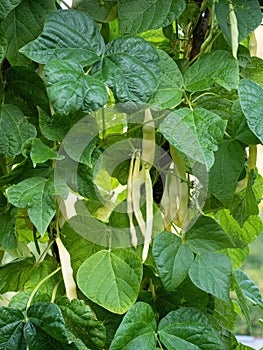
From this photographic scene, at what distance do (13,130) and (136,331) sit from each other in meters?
0.24

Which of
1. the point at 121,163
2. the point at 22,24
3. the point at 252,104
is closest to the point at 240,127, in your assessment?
the point at 252,104

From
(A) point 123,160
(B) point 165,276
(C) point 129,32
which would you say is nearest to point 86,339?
(B) point 165,276

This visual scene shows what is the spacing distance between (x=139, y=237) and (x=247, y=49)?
25 centimetres

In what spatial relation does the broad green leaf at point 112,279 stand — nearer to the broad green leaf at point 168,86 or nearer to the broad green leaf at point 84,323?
the broad green leaf at point 84,323

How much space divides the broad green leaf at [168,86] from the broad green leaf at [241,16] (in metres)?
0.07

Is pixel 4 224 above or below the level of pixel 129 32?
below

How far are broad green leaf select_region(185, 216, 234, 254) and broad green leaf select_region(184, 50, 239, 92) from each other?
0.51ft

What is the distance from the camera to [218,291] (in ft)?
2.07

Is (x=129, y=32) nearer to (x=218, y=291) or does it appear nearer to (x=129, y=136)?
(x=129, y=136)

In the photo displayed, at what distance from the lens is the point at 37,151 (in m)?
0.59

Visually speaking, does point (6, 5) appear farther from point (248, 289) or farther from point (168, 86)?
point (248, 289)

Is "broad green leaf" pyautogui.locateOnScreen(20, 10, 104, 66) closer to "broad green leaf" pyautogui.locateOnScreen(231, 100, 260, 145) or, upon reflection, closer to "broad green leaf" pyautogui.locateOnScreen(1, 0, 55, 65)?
"broad green leaf" pyautogui.locateOnScreen(1, 0, 55, 65)

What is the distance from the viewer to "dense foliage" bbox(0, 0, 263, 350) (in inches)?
22.9

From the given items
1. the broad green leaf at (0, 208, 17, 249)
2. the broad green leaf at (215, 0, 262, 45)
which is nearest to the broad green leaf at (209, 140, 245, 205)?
the broad green leaf at (215, 0, 262, 45)
